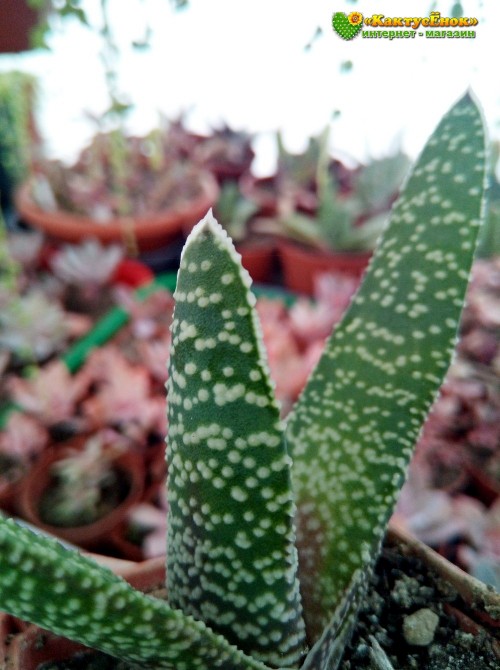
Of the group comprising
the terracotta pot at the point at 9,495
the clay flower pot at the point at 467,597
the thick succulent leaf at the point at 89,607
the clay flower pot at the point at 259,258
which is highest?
the thick succulent leaf at the point at 89,607

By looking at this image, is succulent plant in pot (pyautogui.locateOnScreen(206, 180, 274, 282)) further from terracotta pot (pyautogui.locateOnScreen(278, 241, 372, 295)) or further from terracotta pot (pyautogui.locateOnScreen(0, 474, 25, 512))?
terracotta pot (pyautogui.locateOnScreen(0, 474, 25, 512))

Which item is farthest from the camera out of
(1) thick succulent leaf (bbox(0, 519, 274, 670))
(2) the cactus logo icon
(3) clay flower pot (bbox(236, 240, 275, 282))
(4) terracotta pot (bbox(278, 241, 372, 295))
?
(3) clay flower pot (bbox(236, 240, 275, 282))

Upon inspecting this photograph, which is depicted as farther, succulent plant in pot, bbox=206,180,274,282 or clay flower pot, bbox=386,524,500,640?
succulent plant in pot, bbox=206,180,274,282

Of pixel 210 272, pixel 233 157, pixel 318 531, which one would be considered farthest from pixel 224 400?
pixel 233 157

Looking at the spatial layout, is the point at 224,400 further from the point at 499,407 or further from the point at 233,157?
the point at 233,157

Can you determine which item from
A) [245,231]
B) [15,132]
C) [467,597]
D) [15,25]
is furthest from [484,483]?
[15,25]

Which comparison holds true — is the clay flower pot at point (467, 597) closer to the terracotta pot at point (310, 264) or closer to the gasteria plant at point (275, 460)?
the gasteria plant at point (275, 460)

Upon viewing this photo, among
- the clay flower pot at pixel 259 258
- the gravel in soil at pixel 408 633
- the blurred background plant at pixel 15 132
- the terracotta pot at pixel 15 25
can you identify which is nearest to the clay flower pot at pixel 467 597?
the gravel in soil at pixel 408 633

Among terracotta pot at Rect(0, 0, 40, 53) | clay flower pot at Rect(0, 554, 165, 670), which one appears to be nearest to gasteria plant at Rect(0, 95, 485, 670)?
clay flower pot at Rect(0, 554, 165, 670)
